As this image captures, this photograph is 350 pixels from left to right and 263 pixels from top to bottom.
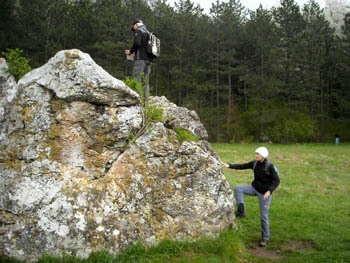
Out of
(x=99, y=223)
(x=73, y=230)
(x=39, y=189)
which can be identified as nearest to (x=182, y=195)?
(x=99, y=223)

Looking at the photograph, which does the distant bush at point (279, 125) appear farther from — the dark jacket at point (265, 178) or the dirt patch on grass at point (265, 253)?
the dirt patch on grass at point (265, 253)

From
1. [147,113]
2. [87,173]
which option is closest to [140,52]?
[147,113]

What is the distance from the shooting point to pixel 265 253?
21.6ft

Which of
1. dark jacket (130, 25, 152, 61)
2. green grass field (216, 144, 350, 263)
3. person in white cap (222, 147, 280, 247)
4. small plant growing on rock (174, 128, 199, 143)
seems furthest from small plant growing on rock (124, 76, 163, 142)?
green grass field (216, 144, 350, 263)

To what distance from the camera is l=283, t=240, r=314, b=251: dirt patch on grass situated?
6884 millimetres

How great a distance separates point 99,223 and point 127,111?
2369mm

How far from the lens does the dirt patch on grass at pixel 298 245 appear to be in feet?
22.6

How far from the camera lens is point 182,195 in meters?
6.31

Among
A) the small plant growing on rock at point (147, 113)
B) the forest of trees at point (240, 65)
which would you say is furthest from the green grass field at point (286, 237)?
the forest of trees at point (240, 65)

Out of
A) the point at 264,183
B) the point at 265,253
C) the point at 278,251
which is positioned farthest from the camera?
the point at 264,183

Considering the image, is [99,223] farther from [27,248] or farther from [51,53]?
[51,53]

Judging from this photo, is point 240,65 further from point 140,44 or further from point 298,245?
point 298,245

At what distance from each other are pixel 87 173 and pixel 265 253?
4431mm

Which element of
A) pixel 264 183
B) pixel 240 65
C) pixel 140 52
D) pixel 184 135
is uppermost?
pixel 240 65
